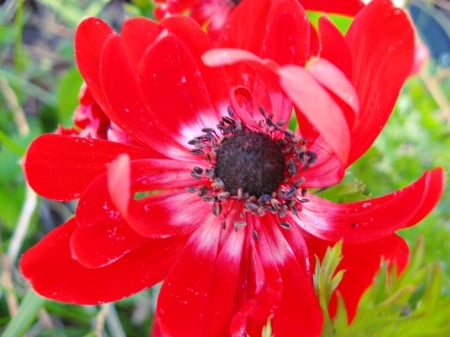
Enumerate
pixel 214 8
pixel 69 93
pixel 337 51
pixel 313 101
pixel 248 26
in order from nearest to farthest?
pixel 313 101, pixel 337 51, pixel 248 26, pixel 214 8, pixel 69 93

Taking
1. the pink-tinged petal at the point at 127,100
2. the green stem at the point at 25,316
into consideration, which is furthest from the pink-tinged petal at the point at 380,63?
the green stem at the point at 25,316

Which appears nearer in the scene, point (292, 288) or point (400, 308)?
point (400, 308)

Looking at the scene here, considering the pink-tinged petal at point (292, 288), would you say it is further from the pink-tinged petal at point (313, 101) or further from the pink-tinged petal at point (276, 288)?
the pink-tinged petal at point (313, 101)

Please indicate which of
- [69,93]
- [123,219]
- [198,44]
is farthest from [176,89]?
[69,93]

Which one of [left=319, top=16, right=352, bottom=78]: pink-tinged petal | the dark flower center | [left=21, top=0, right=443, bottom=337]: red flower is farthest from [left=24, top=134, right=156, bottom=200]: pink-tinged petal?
[left=319, top=16, right=352, bottom=78]: pink-tinged petal

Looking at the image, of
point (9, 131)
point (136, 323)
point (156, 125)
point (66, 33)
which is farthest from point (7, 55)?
point (156, 125)

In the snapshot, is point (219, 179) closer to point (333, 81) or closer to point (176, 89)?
point (176, 89)

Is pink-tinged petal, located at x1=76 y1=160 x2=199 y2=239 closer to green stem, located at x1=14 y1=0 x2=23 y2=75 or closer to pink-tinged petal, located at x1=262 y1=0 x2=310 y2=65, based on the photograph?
pink-tinged petal, located at x1=262 y1=0 x2=310 y2=65
